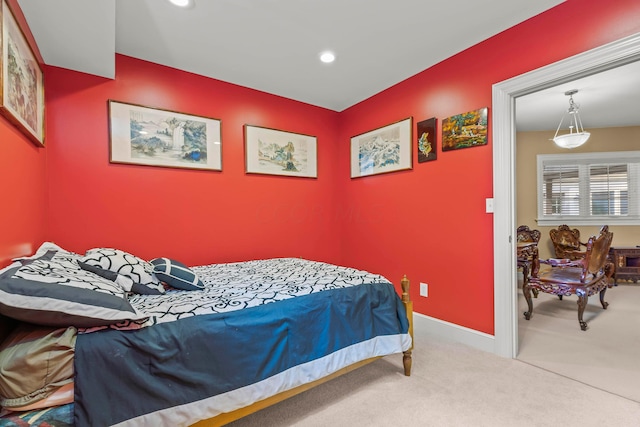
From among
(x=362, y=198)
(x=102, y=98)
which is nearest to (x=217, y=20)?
(x=102, y=98)

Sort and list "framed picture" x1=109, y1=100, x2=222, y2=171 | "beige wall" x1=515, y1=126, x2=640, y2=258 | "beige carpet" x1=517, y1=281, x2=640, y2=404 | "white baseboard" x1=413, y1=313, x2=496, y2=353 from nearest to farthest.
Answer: "beige carpet" x1=517, y1=281, x2=640, y2=404, "white baseboard" x1=413, y1=313, x2=496, y2=353, "framed picture" x1=109, y1=100, x2=222, y2=171, "beige wall" x1=515, y1=126, x2=640, y2=258

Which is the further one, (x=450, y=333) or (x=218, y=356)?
(x=450, y=333)

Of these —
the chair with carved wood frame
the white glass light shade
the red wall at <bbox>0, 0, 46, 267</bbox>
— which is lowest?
the chair with carved wood frame

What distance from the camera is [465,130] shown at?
2.60 m

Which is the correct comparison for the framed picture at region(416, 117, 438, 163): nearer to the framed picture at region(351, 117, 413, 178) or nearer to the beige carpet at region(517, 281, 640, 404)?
the framed picture at region(351, 117, 413, 178)

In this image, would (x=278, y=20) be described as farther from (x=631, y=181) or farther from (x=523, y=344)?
(x=631, y=181)

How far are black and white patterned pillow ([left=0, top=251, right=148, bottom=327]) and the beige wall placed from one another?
571cm

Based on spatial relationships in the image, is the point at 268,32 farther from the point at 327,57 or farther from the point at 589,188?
the point at 589,188

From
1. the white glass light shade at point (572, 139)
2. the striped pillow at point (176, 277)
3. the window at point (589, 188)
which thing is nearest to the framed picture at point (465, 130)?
the white glass light shade at point (572, 139)

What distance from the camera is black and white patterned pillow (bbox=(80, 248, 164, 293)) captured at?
1.69 m

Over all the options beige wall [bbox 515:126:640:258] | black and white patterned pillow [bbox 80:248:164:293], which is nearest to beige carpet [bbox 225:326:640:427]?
black and white patterned pillow [bbox 80:248:164:293]

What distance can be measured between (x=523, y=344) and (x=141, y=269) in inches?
122

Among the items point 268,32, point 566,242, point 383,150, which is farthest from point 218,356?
point 566,242

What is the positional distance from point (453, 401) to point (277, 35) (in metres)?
2.89
